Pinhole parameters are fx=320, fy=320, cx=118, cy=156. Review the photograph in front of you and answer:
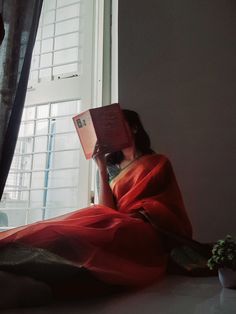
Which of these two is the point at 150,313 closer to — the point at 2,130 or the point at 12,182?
the point at 2,130

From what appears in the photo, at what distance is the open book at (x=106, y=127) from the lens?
1214mm

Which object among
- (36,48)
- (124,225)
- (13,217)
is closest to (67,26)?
(36,48)

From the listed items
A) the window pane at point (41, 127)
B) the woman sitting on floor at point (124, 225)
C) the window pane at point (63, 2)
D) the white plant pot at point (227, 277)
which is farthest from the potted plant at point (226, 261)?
the window pane at point (63, 2)

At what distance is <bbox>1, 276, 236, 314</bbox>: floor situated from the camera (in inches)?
26.0

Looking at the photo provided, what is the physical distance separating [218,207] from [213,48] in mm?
796

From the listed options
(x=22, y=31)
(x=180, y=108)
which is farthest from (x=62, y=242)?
(x=180, y=108)

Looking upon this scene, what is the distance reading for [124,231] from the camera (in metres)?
0.92

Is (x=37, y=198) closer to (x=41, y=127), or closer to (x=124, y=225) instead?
(x=41, y=127)

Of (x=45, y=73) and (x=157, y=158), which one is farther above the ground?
Result: (x=45, y=73)

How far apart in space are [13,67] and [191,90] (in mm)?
898

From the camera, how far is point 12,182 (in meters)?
1.45

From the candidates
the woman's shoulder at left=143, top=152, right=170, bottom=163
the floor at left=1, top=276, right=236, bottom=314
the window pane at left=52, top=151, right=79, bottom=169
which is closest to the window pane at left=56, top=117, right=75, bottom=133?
the window pane at left=52, top=151, right=79, bottom=169

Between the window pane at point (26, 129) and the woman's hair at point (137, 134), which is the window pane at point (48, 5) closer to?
the window pane at point (26, 129)

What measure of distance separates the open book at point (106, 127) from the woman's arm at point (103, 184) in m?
0.04
